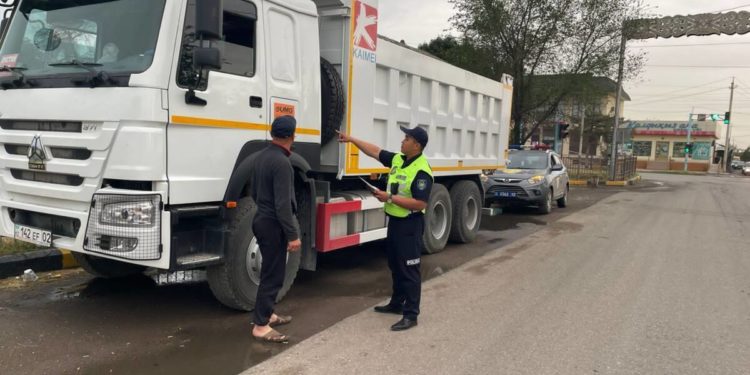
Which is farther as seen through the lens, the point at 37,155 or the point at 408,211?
the point at 408,211

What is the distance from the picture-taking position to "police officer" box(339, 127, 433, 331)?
4574 millimetres

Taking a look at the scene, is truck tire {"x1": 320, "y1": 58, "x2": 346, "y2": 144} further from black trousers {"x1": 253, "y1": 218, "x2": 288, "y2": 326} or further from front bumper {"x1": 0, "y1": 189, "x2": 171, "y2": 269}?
front bumper {"x1": 0, "y1": 189, "x2": 171, "y2": 269}

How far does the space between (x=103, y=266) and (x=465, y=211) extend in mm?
5395

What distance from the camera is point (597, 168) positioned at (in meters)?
33.4

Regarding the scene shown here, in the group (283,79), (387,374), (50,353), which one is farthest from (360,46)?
(50,353)

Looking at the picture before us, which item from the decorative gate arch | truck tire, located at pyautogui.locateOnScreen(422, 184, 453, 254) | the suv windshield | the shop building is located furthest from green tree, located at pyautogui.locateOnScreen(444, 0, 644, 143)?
the shop building

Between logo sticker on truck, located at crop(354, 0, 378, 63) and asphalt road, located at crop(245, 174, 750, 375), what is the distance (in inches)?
104

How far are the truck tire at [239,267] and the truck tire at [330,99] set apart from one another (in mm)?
1382

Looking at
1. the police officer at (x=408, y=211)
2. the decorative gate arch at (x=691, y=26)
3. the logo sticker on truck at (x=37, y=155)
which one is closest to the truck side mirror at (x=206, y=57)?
the logo sticker on truck at (x=37, y=155)

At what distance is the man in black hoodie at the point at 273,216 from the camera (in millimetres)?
4004

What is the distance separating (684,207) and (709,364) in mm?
13690

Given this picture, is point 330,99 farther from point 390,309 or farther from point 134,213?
point 134,213

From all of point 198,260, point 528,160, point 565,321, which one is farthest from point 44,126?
point 528,160

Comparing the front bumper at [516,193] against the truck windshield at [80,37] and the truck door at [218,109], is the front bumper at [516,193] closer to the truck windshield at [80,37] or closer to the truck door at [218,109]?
the truck door at [218,109]
